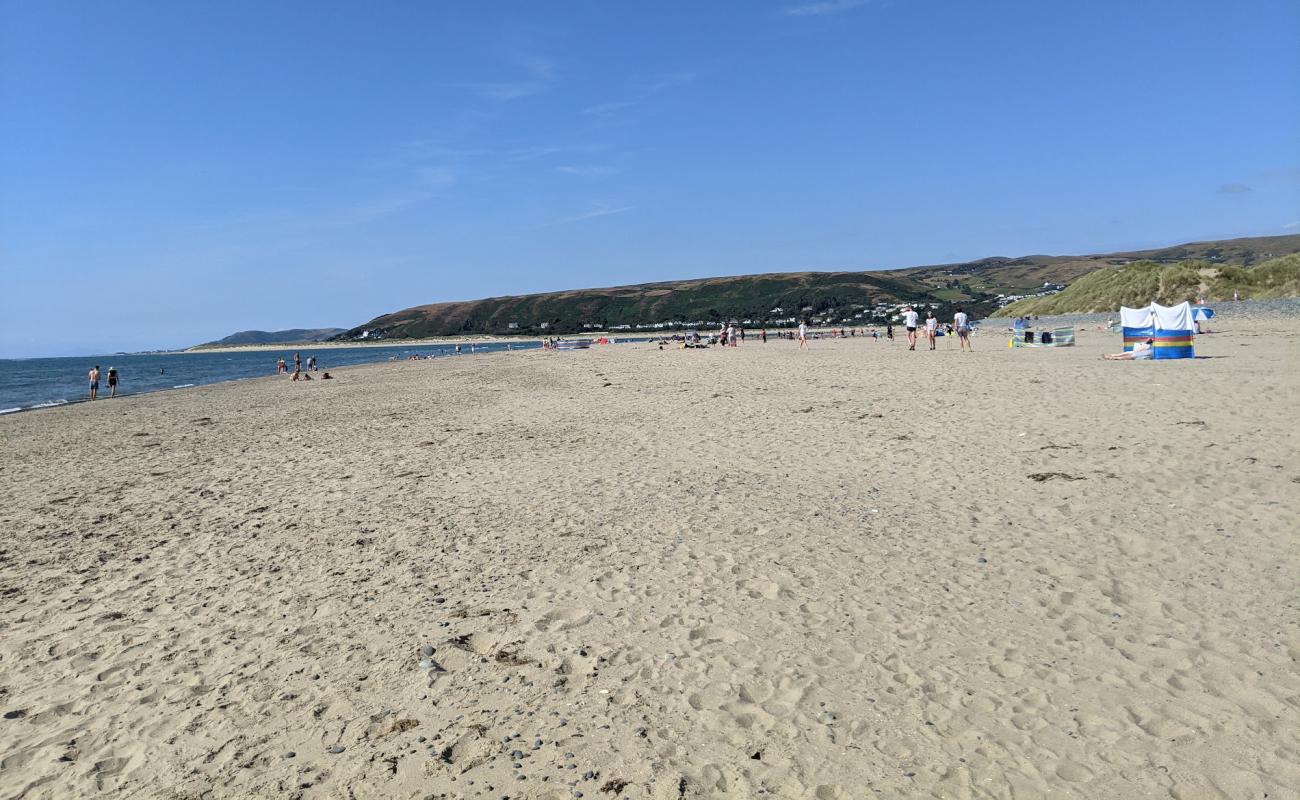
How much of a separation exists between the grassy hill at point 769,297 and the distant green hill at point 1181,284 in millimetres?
51674

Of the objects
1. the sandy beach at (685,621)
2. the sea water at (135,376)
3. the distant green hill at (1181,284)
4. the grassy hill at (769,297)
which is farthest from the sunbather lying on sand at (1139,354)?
the grassy hill at (769,297)

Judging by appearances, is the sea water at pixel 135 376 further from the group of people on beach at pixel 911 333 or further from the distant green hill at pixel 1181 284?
the distant green hill at pixel 1181 284

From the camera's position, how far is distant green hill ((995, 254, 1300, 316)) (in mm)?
57594

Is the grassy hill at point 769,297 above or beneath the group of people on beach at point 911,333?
above

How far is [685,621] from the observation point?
529cm

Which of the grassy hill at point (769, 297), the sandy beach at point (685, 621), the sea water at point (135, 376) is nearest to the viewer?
the sandy beach at point (685, 621)

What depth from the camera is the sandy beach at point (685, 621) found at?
3.71 meters

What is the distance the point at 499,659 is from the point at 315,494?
19.5ft

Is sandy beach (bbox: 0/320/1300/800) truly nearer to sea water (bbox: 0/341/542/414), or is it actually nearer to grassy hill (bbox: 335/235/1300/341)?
sea water (bbox: 0/341/542/414)

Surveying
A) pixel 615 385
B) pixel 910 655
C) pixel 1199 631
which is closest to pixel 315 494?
pixel 910 655

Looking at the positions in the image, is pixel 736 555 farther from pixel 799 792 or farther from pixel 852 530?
pixel 799 792

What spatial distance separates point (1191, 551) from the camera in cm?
617

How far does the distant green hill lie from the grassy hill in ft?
170

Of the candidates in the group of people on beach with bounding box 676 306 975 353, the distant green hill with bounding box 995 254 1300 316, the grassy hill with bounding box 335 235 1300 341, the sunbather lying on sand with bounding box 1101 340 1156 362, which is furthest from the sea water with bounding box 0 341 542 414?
the distant green hill with bounding box 995 254 1300 316
